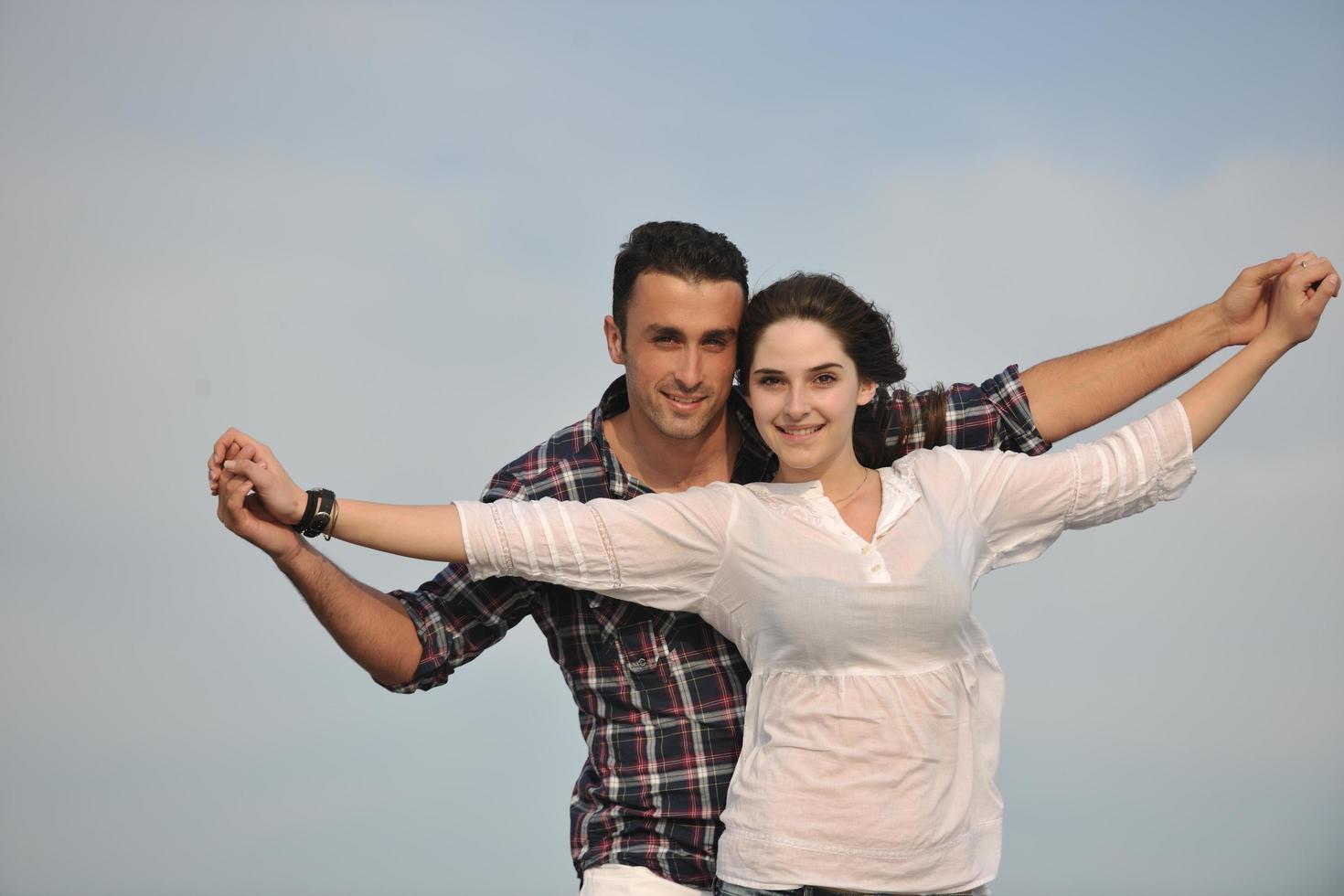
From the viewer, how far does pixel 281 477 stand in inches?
100

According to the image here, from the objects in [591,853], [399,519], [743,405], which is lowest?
[591,853]

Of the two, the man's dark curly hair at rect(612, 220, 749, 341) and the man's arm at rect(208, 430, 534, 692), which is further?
the man's dark curly hair at rect(612, 220, 749, 341)

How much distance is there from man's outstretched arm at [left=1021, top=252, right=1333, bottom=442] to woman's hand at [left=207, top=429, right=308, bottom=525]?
1500mm

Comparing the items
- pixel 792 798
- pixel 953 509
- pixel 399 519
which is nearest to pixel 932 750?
pixel 792 798

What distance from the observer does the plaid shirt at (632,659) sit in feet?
9.48

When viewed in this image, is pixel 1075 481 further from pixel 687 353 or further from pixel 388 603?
pixel 388 603

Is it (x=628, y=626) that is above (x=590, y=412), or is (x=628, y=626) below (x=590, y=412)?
below

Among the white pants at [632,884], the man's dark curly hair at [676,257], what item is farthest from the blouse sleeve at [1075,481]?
the white pants at [632,884]

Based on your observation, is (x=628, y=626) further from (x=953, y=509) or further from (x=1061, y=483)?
(x=1061, y=483)

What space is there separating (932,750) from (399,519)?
99 cm

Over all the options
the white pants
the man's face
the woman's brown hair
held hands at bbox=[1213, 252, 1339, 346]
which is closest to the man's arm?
the man's face

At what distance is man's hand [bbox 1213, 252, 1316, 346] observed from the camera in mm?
2955

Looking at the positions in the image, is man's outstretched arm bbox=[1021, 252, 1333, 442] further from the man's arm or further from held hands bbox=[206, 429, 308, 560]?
held hands bbox=[206, 429, 308, 560]

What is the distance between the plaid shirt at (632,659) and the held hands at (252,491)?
0.44 m
